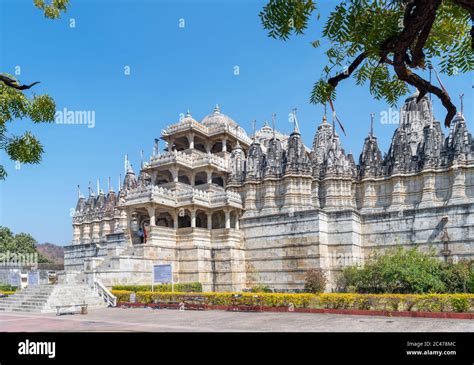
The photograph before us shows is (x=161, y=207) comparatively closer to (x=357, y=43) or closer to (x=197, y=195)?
(x=197, y=195)

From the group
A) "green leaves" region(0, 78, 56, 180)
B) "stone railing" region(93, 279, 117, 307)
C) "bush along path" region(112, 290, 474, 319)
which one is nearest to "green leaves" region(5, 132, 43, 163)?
"green leaves" region(0, 78, 56, 180)

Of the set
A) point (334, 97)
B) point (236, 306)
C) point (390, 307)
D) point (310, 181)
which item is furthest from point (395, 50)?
point (310, 181)

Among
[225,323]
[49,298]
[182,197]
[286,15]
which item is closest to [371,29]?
[286,15]

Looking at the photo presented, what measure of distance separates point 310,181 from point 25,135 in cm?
3162

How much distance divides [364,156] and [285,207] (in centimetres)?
837

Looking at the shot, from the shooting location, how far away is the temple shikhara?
31906 millimetres

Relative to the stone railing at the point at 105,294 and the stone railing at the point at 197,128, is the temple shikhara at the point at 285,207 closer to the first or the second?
the stone railing at the point at 197,128

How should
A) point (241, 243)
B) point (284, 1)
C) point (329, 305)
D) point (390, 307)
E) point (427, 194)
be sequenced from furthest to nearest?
1. point (241, 243)
2. point (427, 194)
3. point (329, 305)
4. point (390, 307)
5. point (284, 1)

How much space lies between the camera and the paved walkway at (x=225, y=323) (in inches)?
587

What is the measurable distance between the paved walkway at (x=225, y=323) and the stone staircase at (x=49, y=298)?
3402 mm

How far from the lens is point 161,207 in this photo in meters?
35.3

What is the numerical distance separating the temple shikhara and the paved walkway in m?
10.1

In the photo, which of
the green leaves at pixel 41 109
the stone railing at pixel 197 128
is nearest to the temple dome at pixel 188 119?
the stone railing at pixel 197 128
